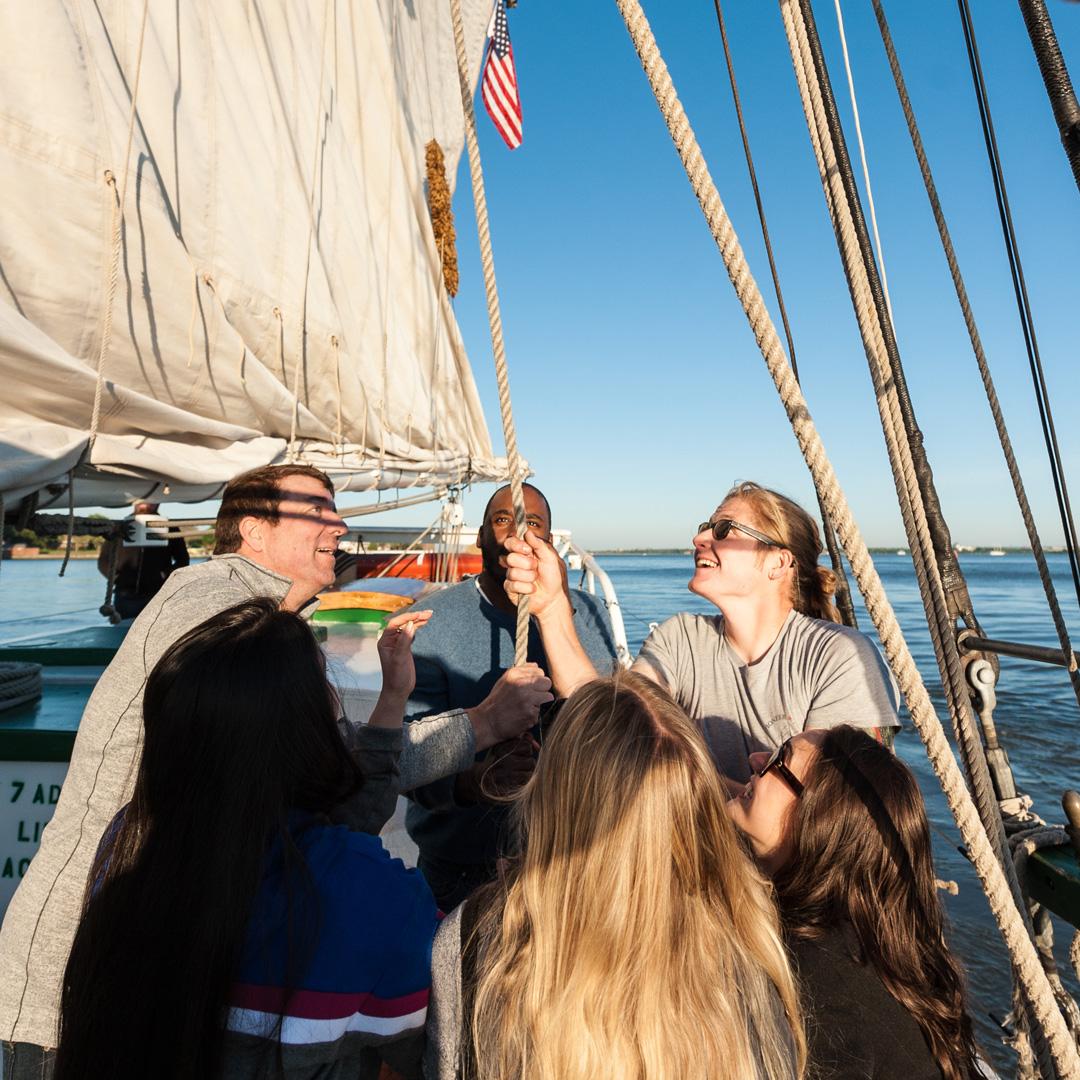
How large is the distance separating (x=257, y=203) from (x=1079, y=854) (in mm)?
5359

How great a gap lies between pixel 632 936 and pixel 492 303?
4.56 feet

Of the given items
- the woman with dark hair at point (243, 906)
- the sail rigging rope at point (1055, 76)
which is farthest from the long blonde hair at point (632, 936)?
the sail rigging rope at point (1055, 76)

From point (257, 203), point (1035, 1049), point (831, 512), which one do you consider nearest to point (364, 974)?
point (831, 512)

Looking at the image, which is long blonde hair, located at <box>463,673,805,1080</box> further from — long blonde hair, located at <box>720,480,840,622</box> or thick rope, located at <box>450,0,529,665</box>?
long blonde hair, located at <box>720,480,840,622</box>

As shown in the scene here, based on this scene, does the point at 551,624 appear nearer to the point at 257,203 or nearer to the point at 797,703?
the point at 797,703

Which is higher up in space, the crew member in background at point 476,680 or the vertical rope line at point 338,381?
the vertical rope line at point 338,381

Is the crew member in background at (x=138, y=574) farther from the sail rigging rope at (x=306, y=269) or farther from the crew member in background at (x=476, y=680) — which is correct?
the crew member in background at (x=476, y=680)

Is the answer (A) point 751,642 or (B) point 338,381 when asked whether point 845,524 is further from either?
(B) point 338,381

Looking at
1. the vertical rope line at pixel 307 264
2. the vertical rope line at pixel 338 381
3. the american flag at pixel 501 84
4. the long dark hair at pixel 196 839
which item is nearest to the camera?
the long dark hair at pixel 196 839

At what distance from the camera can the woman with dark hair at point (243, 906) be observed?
0.98 metres

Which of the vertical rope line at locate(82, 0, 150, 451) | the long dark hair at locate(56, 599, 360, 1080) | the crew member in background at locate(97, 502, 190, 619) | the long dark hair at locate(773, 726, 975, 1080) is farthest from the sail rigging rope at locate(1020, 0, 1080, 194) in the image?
the crew member in background at locate(97, 502, 190, 619)

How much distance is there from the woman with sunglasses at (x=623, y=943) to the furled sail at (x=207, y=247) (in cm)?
240

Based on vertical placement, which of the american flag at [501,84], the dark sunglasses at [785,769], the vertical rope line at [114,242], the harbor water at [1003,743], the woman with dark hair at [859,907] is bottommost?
the harbor water at [1003,743]

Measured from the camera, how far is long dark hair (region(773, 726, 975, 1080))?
1194 mm
